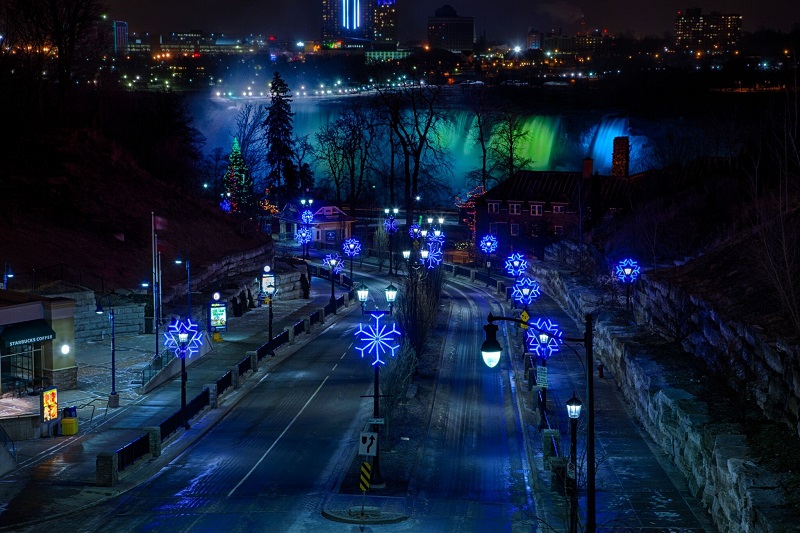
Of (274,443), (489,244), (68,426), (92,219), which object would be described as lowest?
(274,443)

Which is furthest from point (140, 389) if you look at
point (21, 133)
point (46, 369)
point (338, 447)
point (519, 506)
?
point (21, 133)

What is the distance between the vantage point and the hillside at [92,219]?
56.0 meters

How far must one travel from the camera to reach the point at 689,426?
28297mm

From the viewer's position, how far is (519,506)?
27547mm

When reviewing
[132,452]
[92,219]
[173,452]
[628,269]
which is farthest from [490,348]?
[92,219]

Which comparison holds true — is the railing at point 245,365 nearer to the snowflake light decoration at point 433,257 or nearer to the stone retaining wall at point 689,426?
the stone retaining wall at point 689,426

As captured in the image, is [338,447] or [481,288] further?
[481,288]

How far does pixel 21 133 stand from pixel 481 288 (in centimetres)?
3456

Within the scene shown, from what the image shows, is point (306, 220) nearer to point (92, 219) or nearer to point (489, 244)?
point (489, 244)

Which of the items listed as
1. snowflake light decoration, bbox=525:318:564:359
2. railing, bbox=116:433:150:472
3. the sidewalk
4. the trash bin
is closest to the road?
the sidewalk

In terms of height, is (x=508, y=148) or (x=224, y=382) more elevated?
(x=508, y=148)

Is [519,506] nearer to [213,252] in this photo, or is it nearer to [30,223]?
[30,223]

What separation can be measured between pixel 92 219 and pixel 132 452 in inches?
1394

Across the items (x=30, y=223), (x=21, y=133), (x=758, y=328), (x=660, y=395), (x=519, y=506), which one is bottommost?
(x=519, y=506)
